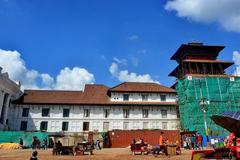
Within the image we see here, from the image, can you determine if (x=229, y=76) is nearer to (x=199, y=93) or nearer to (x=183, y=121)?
(x=199, y=93)

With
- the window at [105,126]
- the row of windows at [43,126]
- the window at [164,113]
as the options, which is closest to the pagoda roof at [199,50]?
the window at [164,113]

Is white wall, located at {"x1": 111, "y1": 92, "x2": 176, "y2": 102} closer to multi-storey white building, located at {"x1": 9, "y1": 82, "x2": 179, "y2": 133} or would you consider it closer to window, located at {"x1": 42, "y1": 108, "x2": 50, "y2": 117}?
multi-storey white building, located at {"x1": 9, "y1": 82, "x2": 179, "y2": 133}

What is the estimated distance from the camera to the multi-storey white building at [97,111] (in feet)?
151

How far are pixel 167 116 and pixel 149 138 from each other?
950 centimetres

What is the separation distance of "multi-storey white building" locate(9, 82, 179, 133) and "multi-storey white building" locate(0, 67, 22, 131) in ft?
5.36

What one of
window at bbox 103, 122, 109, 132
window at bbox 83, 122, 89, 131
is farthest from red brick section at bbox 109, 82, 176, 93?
window at bbox 83, 122, 89, 131

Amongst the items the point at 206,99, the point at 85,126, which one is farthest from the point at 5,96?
the point at 206,99

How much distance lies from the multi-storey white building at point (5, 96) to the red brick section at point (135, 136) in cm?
1814

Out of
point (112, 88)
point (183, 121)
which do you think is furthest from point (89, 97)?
point (183, 121)

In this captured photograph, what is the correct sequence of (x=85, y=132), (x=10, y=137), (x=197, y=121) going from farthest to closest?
(x=85, y=132)
(x=197, y=121)
(x=10, y=137)

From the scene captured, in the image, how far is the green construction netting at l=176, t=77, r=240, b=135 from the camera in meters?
42.8

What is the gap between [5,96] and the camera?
44906mm

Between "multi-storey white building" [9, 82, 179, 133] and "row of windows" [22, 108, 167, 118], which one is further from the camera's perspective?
"row of windows" [22, 108, 167, 118]

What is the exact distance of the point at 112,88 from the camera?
161ft
